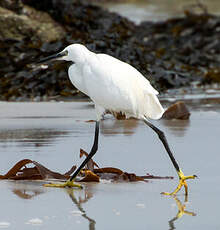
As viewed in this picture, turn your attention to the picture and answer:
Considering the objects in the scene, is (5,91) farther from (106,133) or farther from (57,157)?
(57,157)

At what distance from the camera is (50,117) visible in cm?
895

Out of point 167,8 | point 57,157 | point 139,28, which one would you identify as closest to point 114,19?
point 139,28

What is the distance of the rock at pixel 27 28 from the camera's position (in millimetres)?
13484

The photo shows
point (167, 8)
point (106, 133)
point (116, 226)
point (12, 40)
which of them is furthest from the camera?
point (167, 8)

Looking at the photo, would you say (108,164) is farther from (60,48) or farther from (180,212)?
(60,48)

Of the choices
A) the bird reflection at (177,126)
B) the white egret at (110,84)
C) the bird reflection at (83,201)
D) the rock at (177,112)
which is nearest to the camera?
the bird reflection at (83,201)

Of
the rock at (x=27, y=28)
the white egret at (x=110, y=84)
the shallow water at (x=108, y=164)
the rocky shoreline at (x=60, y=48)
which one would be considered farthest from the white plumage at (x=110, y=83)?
the rock at (x=27, y=28)

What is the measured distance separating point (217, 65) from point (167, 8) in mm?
16567

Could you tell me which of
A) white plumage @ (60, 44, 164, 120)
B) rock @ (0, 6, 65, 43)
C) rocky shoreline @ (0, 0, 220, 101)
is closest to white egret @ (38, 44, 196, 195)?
white plumage @ (60, 44, 164, 120)

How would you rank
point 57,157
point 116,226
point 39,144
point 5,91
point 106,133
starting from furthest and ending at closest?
point 5,91 < point 106,133 < point 39,144 < point 57,157 < point 116,226

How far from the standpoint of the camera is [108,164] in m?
5.84

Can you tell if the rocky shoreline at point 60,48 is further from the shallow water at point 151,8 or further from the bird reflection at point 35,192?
the shallow water at point 151,8

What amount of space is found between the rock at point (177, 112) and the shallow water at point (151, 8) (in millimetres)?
17074

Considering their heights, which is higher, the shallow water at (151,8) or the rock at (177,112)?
the shallow water at (151,8)
